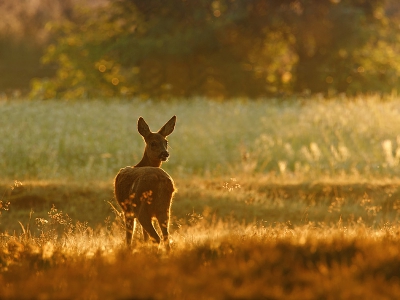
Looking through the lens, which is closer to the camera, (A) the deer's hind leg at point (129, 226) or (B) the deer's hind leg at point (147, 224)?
(B) the deer's hind leg at point (147, 224)

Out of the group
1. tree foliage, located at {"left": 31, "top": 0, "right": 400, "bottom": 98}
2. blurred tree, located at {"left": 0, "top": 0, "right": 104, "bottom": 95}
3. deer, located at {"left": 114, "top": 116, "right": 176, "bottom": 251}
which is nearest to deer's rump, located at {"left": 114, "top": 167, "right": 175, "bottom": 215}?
deer, located at {"left": 114, "top": 116, "right": 176, "bottom": 251}

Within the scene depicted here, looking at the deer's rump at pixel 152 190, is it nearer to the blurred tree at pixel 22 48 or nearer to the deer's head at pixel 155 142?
the deer's head at pixel 155 142

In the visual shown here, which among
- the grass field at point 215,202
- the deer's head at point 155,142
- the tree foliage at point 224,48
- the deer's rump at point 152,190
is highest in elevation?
A: the tree foliage at point 224,48

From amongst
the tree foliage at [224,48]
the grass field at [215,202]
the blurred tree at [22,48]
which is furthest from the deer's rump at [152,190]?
the blurred tree at [22,48]

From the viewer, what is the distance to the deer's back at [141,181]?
8.34 m

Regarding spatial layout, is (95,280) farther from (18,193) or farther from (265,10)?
(265,10)

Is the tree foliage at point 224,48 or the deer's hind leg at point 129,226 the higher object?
the tree foliage at point 224,48

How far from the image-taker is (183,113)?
27.5 meters

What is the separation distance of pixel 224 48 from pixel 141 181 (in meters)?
25.7

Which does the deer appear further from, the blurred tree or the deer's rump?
the blurred tree

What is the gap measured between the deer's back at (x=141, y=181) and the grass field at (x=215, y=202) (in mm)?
542

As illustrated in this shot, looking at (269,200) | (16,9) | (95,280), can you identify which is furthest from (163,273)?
(16,9)

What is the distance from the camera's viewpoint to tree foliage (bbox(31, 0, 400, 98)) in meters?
32.4

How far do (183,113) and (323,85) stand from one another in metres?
10.0
